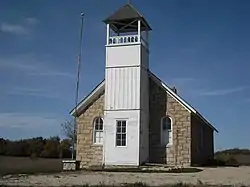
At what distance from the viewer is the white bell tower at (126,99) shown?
102ft

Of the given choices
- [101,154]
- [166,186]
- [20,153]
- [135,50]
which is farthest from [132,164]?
[20,153]

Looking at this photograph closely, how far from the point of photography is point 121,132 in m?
31.5

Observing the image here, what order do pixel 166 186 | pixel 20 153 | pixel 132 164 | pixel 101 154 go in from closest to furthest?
pixel 166 186, pixel 132 164, pixel 101 154, pixel 20 153

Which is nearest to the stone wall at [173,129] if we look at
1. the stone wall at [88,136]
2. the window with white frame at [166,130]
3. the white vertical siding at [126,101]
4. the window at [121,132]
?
the window with white frame at [166,130]

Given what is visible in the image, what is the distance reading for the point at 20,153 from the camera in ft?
150

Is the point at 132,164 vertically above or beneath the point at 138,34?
beneath

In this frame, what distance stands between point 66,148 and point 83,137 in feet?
50.4

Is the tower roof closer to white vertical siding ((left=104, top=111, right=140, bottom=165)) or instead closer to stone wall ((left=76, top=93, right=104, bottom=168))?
stone wall ((left=76, top=93, right=104, bottom=168))

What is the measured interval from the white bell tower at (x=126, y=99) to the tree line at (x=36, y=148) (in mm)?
15797

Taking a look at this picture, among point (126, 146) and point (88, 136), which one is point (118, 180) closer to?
point (126, 146)

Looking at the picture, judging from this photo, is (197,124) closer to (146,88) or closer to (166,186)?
(146,88)

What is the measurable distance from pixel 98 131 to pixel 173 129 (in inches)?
235

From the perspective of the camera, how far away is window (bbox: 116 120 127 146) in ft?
103

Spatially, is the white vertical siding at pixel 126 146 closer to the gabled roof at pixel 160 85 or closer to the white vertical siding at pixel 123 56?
the gabled roof at pixel 160 85
